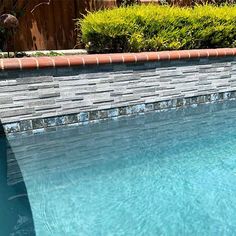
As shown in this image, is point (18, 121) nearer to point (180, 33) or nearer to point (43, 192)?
point (43, 192)

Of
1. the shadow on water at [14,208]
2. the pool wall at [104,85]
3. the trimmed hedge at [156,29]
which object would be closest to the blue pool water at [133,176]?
the shadow on water at [14,208]

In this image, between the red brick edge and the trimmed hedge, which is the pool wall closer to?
the red brick edge

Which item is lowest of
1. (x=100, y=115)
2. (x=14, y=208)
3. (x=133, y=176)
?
(x=133, y=176)

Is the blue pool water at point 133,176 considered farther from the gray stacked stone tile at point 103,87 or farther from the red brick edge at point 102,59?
the red brick edge at point 102,59

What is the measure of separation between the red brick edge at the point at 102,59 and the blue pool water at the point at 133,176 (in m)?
1.03

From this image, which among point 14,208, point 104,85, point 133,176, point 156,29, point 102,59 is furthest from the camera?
point 156,29

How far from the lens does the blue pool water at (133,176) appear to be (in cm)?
389

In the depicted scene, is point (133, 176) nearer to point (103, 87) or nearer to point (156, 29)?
point (103, 87)

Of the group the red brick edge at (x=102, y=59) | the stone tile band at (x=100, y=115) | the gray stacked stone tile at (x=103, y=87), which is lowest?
the stone tile band at (x=100, y=115)

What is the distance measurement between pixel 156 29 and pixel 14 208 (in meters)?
4.54

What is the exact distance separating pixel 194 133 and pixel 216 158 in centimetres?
103

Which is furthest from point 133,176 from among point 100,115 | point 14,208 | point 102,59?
point 102,59

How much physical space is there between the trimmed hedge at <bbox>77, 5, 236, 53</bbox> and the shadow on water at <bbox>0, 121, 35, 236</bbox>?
3.00m

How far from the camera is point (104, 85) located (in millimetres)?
6430
